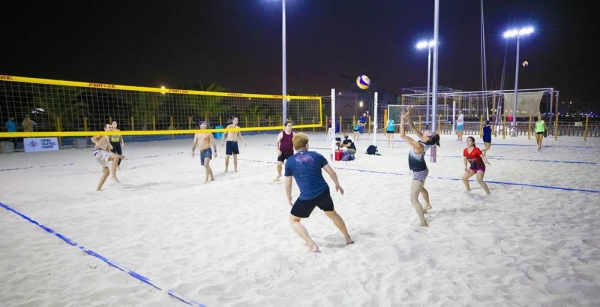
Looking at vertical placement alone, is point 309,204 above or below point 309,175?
below

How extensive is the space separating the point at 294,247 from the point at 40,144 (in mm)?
17888

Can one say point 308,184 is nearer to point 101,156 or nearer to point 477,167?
point 477,167

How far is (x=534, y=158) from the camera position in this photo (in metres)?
12.0

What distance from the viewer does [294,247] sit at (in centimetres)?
429

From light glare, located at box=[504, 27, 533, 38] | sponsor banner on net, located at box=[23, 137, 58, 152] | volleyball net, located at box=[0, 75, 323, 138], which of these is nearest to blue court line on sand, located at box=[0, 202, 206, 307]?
volleyball net, located at box=[0, 75, 323, 138]

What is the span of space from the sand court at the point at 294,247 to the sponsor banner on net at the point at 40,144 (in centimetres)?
1041

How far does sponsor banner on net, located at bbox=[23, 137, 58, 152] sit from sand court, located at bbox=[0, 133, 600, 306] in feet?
34.1

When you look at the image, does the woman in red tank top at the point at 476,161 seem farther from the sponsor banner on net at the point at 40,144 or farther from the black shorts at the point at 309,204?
the sponsor banner on net at the point at 40,144

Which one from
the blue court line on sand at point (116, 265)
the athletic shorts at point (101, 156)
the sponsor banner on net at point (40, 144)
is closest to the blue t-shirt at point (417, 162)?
the blue court line on sand at point (116, 265)

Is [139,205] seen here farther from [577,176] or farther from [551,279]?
[577,176]

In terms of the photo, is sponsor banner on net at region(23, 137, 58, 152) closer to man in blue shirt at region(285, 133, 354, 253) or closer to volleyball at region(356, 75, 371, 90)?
volleyball at region(356, 75, 371, 90)

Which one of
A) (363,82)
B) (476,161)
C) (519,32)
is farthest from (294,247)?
(519,32)

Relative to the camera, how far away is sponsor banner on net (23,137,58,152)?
1638 centimetres

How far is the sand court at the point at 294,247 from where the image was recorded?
3209 mm
